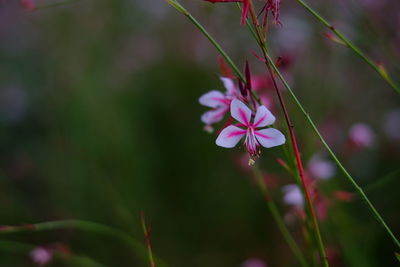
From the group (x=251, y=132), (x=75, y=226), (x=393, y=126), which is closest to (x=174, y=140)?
(x=393, y=126)

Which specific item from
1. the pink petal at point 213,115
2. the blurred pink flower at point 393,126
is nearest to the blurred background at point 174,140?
the blurred pink flower at point 393,126

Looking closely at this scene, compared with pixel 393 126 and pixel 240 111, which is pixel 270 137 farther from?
pixel 393 126

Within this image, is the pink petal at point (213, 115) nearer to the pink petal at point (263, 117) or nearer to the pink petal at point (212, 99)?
the pink petal at point (212, 99)

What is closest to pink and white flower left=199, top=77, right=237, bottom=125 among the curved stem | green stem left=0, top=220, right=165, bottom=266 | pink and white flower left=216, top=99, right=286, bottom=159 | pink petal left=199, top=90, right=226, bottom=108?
pink petal left=199, top=90, right=226, bottom=108

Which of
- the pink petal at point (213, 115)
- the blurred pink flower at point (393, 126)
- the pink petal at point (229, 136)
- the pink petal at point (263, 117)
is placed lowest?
the pink petal at point (263, 117)

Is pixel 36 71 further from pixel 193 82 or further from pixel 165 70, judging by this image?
pixel 193 82

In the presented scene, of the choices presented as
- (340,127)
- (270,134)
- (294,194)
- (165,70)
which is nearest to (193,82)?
(165,70)

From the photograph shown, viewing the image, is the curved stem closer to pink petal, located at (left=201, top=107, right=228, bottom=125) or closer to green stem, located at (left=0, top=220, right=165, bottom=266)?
green stem, located at (left=0, top=220, right=165, bottom=266)
